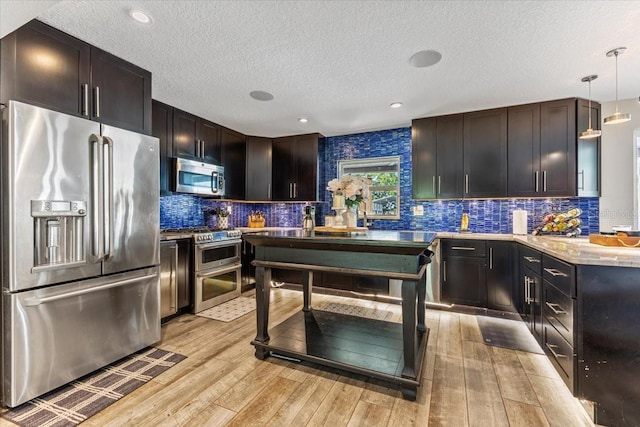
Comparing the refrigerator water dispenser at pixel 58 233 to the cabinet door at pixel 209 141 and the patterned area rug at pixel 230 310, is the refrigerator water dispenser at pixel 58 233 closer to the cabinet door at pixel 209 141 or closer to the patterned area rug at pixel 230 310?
the patterned area rug at pixel 230 310

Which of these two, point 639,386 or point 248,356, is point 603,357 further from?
point 248,356

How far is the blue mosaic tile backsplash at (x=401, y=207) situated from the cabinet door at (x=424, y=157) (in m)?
0.31

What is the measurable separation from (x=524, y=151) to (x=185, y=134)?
424 cm

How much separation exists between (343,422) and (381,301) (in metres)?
2.37

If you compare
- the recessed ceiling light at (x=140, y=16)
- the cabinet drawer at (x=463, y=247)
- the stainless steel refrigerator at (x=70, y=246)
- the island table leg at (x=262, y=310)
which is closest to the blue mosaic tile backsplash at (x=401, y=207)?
the cabinet drawer at (x=463, y=247)

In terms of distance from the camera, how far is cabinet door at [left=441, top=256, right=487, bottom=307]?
336 centimetres

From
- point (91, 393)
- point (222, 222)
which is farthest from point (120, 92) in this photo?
point (222, 222)

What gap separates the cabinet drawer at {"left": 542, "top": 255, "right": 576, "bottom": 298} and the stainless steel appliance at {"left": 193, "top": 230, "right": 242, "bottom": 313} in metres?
3.36

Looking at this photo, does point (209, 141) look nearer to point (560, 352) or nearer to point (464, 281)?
point (464, 281)

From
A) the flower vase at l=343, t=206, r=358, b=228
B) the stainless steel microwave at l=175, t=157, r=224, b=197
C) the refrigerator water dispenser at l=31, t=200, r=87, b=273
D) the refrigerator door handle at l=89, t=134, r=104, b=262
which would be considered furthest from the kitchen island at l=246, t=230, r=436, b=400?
the stainless steel microwave at l=175, t=157, r=224, b=197

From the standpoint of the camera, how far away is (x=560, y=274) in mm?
1894

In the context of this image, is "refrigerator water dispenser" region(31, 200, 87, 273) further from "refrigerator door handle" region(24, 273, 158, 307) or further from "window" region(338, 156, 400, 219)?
"window" region(338, 156, 400, 219)

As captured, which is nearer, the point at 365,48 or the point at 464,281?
the point at 365,48

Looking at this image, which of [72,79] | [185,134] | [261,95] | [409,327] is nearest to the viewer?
[409,327]
